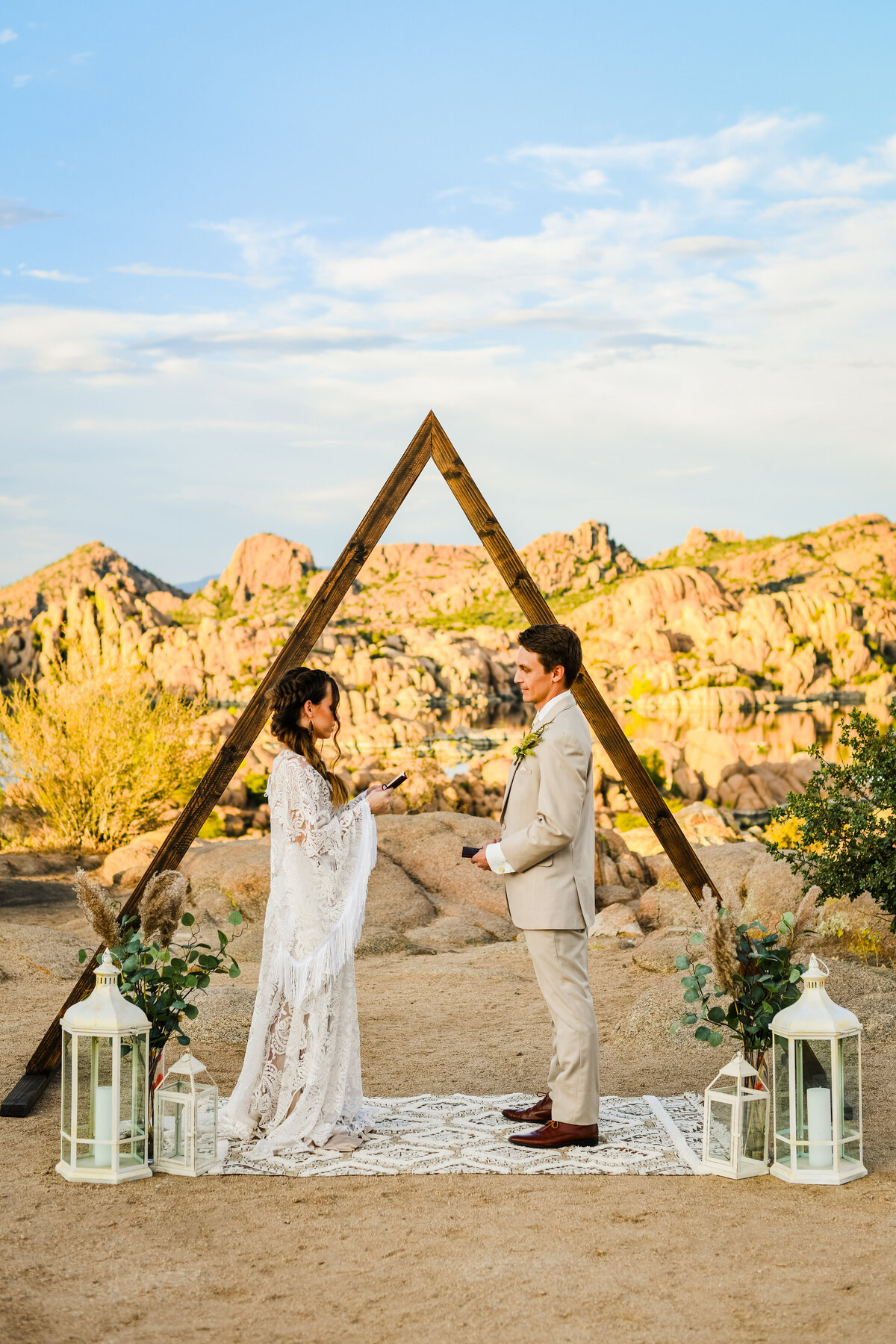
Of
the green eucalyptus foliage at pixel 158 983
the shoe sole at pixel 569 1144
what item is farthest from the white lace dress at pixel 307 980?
the shoe sole at pixel 569 1144

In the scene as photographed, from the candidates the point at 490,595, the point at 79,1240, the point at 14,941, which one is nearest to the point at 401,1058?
the point at 79,1240

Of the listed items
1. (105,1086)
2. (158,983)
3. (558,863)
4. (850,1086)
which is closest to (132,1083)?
(105,1086)

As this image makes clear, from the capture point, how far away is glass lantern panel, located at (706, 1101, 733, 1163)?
14.6ft

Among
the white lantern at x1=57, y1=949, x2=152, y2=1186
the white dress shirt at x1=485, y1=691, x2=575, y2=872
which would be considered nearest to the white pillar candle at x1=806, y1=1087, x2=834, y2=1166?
the white dress shirt at x1=485, y1=691, x2=575, y2=872

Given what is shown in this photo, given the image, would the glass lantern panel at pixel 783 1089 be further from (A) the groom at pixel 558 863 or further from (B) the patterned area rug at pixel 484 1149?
(A) the groom at pixel 558 863

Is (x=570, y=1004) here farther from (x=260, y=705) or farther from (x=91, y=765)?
→ (x=91, y=765)

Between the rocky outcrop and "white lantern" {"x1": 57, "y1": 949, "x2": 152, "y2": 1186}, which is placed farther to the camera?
the rocky outcrop

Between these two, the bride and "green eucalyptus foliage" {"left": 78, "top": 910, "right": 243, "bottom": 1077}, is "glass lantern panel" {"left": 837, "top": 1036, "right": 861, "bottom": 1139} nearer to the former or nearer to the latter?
the bride

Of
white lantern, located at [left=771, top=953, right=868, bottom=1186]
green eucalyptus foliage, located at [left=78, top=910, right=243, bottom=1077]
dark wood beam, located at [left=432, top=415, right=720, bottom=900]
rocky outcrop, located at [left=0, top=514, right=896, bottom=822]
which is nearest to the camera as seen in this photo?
white lantern, located at [left=771, top=953, right=868, bottom=1186]

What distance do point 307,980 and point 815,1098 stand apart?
75.8 inches

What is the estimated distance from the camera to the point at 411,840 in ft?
41.2

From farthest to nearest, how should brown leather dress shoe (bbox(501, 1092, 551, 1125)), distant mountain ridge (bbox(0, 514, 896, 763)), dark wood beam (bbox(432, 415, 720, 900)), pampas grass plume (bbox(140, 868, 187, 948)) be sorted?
distant mountain ridge (bbox(0, 514, 896, 763))
dark wood beam (bbox(432, 415, 720, 900))
brown leather dress shoe (bbox(501, 1092, 551, 1125))
pampas grass plume (bbox(140, 868, 187, 948))

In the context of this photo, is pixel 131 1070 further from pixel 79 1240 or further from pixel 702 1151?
pixel 702 1151

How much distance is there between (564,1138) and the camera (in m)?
4.65
